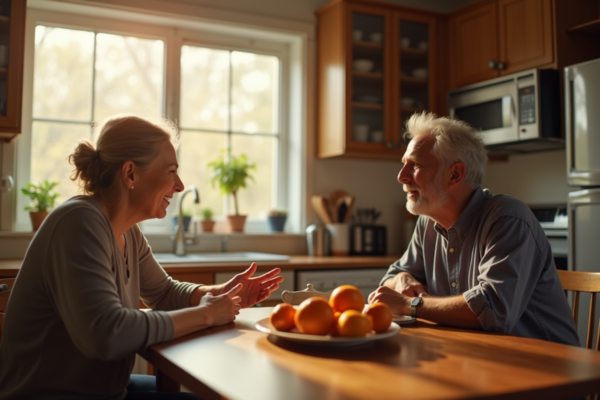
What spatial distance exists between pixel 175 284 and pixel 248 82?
7.50 ft

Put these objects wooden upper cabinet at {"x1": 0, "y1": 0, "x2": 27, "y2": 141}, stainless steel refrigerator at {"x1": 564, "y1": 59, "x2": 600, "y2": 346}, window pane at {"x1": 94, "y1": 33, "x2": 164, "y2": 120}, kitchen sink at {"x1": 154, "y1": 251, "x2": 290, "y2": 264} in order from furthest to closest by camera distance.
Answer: window pane at {"x1": 94, "y1": 33, "x2": 164, "y2": 120} → kitchen sink at {"x1": 154, "y1": 251, "x2": 290, "y2": 264} → wooden upper cabinet at {"x1": 0, "y1": 0, "x2": 27, "y2": 141} → stainless steel refrigerator at {"x1": 564, "y1": 59, "x2": 600, "y2": 346}

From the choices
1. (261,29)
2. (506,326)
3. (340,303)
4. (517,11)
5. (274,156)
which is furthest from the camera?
(274,156)

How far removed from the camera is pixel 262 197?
384cm

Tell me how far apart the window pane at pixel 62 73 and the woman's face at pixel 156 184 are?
2.04 metres

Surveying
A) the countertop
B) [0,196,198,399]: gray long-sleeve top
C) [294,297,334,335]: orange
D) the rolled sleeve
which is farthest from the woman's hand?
the countertop

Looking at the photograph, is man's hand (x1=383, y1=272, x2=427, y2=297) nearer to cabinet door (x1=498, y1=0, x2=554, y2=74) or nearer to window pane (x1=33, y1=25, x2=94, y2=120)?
cabinet door (x1=498, y1=0, x2=554, y2=74)

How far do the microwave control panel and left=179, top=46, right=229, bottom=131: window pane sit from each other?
182 centimetres

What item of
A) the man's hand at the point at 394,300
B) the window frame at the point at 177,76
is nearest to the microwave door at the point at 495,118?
the window frame at the point at 177,76

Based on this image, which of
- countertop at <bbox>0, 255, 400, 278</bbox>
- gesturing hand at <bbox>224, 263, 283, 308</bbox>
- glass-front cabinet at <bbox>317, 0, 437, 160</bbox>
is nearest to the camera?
gesturing hand at <bbox>224, 263, 283, 308</bbox>

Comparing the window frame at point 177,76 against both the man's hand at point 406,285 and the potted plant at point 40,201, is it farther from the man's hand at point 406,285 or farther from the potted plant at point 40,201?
the man's hand at point 406,285

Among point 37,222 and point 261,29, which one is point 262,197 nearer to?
point 261,29

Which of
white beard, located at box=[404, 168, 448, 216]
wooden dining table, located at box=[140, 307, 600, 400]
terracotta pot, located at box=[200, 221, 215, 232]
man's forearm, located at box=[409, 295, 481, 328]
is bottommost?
wooden dining table, located at box=[140, 307, 600, 400]

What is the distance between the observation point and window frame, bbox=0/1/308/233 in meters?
3.19

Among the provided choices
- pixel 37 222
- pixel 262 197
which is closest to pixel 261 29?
pixel 262 197
